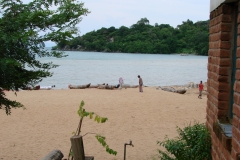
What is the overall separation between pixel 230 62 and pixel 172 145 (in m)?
1.46

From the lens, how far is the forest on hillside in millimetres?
115938

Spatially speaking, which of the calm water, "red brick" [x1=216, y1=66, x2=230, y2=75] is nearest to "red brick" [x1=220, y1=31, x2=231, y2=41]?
"red brick" [x1=216, y1=66, x2=230, y2=75]

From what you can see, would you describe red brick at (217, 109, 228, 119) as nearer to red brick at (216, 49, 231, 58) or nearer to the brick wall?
the brick wall

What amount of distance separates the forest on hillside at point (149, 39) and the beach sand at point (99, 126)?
9389 centimetres

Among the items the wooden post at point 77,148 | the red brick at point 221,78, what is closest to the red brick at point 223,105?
the red brick at point 221,78

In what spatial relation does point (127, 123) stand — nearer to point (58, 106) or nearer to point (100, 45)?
point (58, 106)

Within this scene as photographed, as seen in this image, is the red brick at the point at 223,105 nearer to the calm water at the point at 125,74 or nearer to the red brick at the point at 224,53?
the red brick at the point at 224,53

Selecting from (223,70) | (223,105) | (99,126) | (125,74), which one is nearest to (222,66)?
A: (223,70)

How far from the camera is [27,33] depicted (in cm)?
531

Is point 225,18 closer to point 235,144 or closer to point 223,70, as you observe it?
point 223,70

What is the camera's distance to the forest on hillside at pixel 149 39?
115938 mm

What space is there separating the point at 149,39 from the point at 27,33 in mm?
117279

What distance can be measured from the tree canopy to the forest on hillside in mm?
105504

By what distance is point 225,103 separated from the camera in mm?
3355
